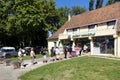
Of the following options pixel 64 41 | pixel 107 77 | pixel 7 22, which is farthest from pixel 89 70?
pixel 7 22

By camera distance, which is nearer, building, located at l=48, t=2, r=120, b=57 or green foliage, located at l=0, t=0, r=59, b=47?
building, located at l=48, t=2, r=120, b=57

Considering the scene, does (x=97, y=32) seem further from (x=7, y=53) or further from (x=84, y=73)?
(x=7, y=53)

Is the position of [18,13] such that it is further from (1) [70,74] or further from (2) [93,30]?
(1) [70,74]

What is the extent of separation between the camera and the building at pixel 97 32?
3300 centimetres

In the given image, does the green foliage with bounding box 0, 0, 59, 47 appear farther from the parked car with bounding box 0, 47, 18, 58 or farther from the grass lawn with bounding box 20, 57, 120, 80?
the grass lawn with bounding box 20, 57, 120, 80

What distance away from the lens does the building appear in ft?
108

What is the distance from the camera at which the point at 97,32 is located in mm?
35250

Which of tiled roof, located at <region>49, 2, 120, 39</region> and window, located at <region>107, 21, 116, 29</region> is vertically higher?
tiled roof, located at <region>49, 2, 120, 39</region>

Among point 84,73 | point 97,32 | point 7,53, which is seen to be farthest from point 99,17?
point 84,73

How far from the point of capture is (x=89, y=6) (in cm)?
6881

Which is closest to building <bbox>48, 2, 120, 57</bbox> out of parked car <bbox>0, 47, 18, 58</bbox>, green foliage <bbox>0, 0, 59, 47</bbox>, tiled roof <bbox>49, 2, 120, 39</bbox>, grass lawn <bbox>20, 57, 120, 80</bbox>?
tiled roof <bbox>49, 2, 120, 39</bbox>

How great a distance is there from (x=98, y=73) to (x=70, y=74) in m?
2.20

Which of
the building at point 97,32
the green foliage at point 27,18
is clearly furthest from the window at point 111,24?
the green foliage at point 27,18

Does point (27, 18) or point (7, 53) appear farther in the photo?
point (27, 18)
